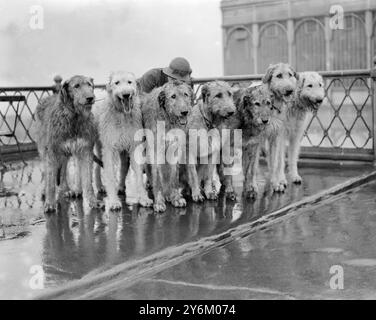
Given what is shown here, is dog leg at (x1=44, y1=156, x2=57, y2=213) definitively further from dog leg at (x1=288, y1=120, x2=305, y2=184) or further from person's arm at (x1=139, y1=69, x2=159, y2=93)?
dog leg at (x1=288, y1=120, x2=305, y2=184)

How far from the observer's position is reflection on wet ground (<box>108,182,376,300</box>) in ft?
14.1

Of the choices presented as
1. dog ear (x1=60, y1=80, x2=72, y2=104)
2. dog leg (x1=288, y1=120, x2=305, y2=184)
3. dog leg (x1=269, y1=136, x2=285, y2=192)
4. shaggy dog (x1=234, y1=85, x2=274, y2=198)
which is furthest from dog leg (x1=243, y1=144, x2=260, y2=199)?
dog ear (x1=60, y1=80, x2=72, y2=104)

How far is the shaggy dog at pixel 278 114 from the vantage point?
7.49m

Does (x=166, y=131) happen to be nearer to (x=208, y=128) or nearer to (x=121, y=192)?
(x=208, y=128)

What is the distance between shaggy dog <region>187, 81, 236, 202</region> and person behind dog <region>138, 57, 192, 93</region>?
34.3 inches

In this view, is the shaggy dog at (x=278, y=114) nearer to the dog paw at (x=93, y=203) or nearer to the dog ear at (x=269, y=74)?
the dog ear at (x=269, y=74)

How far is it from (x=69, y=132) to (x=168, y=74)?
76.3 inches

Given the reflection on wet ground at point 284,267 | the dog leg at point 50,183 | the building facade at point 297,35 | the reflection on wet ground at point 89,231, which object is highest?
the building facade at point 297,35

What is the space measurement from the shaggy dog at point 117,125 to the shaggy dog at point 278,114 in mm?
1814

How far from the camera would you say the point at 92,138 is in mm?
6988

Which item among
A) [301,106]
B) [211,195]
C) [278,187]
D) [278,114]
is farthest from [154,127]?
[301,106]

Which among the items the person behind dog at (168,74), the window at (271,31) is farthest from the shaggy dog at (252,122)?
the window at (271,31)

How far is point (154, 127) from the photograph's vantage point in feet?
22.6
